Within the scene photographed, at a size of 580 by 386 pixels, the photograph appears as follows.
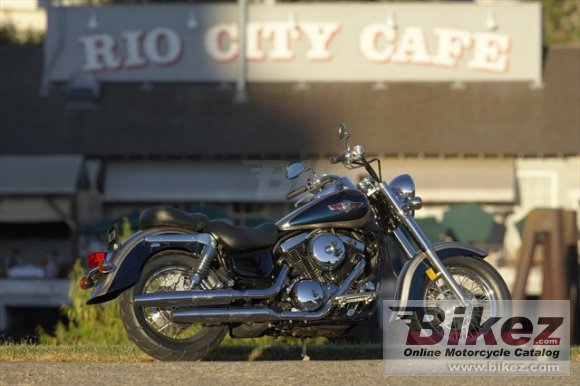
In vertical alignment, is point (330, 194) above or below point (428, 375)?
above

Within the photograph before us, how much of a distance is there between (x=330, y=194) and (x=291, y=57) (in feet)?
96.2

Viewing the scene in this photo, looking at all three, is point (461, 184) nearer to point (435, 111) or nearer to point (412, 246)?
point (435, 111)

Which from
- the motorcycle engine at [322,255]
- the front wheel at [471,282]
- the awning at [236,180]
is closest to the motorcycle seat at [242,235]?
the motorcycle engine at [322,255]

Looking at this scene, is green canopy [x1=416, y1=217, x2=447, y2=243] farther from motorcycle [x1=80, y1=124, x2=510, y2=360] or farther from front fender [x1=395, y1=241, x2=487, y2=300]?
motorcycle [x1=80, y1=124, x2=510, y2=360]

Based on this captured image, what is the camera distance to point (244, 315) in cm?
903

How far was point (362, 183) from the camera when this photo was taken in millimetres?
9680

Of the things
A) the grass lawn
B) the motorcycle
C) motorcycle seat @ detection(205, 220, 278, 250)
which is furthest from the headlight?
the grass lawn

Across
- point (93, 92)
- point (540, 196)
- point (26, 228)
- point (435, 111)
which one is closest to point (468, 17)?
point (435, 111)

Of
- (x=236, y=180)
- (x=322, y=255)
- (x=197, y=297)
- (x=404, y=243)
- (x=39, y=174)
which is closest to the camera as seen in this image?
(x=197, y=297)

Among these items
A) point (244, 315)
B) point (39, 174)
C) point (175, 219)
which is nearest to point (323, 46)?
point (39, 174)

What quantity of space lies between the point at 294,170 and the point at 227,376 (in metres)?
1.89

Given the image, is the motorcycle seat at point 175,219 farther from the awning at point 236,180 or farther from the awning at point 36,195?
the awning at point 236,180

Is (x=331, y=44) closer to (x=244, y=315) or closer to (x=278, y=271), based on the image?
(x=278, y=271)

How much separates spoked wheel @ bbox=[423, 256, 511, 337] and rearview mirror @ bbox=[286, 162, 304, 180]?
1.14 m
